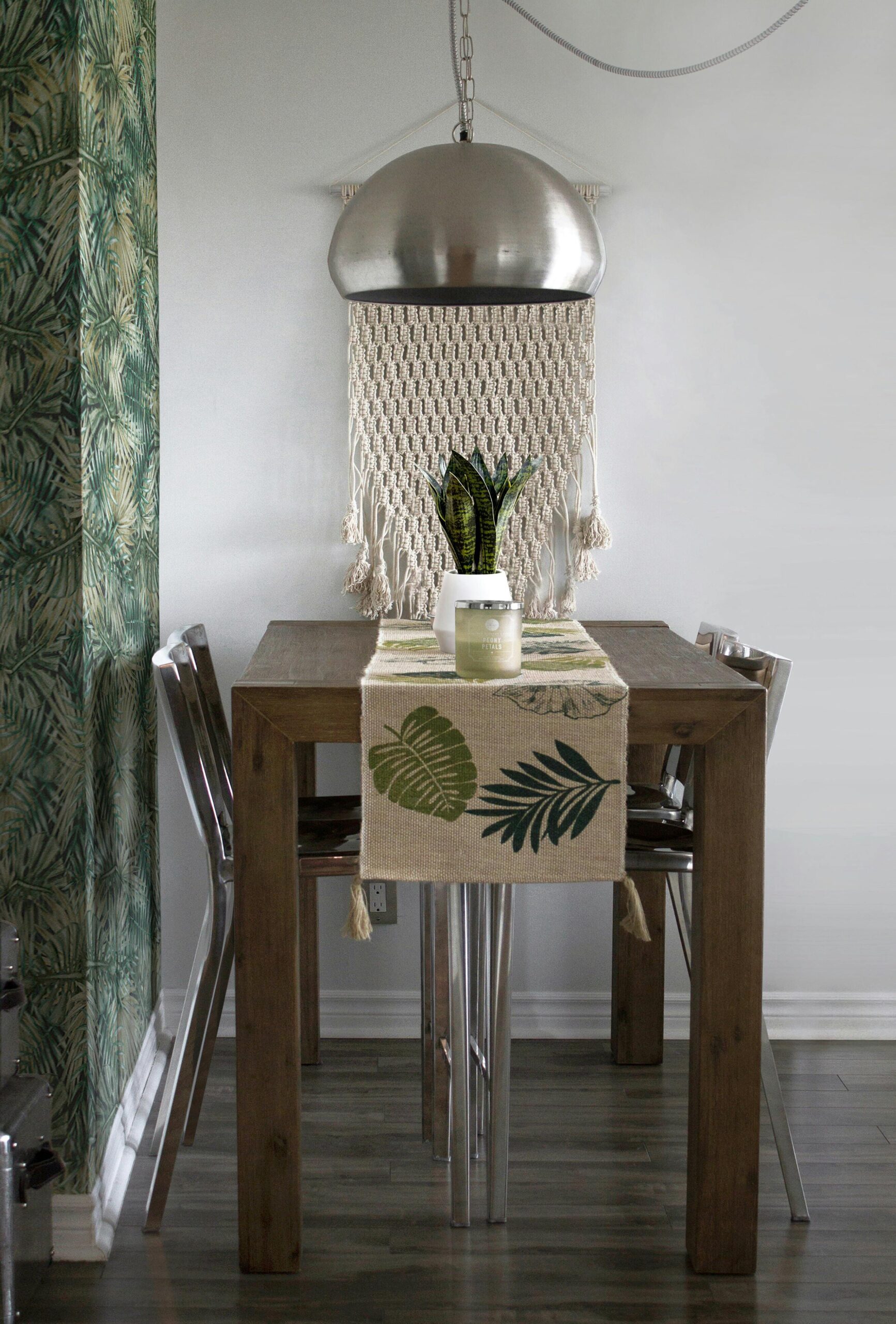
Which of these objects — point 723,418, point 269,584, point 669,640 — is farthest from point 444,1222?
point 723,418

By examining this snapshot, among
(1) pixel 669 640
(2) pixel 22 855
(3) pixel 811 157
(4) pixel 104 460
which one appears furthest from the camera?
(3) pixel 811 157

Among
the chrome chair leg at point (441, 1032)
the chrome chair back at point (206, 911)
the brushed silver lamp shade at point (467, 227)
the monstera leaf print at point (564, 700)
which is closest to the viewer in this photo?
the brushed silver lamp shade at point (467, 227)

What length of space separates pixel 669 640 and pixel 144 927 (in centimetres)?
120

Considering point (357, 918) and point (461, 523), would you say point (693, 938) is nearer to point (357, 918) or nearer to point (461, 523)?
point (357, 918)

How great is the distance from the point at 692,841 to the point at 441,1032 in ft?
1.91

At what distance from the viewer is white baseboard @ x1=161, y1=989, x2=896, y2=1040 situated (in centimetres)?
275

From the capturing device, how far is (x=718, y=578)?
270 cm

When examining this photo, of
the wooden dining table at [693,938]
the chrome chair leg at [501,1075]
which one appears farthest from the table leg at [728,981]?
the chrome chair leg at [501,1075]

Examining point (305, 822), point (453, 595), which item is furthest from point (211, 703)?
point (453, 595)

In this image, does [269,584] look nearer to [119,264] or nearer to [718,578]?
[119,264]

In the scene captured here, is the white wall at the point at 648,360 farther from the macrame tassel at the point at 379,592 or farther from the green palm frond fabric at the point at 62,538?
the green palm frond fabric at the point at 62,538

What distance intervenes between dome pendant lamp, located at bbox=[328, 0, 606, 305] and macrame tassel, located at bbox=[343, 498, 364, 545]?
94cm

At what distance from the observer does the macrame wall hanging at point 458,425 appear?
8.57 ft

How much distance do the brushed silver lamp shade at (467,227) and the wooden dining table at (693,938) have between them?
1.89 feet
